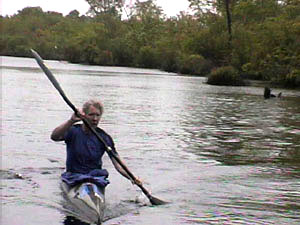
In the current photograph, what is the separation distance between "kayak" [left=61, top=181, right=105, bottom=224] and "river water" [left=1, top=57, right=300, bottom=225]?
17 centimetres

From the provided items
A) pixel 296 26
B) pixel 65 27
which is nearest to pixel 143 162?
pixel 296 26

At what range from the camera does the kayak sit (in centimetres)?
877

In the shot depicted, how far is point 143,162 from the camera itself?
Answer: 47.0 ft

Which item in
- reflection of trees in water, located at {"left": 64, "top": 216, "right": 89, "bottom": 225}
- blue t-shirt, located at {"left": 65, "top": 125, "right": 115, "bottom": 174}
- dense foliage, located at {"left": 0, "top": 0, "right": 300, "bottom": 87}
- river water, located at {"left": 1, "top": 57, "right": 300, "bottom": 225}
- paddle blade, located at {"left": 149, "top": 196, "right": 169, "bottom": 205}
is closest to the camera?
reflection of trees in water, located at {"left": 64, "top": 216, "right": 89, "bottom": 225}

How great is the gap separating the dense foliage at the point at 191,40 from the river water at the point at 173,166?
104 ft

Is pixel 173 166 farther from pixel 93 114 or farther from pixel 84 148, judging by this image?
pixel 93 114

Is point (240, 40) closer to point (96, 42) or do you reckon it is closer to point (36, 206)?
point (96, 42)

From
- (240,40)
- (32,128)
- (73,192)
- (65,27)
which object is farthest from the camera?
(65,27)

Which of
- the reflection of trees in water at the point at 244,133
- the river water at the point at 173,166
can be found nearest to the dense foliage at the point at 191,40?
the reflection of trees in water at the point at 244,133

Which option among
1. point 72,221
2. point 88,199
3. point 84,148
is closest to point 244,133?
point 84,148

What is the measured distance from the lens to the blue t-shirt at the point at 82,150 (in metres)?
9.59

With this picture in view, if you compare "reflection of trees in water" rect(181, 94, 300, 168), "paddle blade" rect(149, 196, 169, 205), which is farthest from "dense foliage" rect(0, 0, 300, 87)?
"paddle blade" rect(149, 196, 169, 205)

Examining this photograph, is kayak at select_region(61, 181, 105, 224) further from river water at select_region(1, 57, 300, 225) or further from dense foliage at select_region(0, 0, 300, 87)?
dense foliage at select_region(0, 0, 300, 87)

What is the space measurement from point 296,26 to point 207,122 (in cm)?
3369
